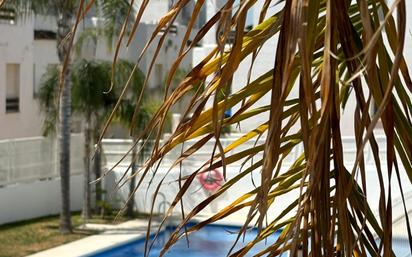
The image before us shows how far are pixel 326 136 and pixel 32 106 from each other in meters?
23.6

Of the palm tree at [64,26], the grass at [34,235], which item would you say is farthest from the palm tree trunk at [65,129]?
the grass at [34,235]

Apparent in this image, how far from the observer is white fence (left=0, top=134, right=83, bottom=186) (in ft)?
61.0

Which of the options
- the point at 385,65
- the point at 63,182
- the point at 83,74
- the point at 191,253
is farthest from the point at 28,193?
the point at 385,65

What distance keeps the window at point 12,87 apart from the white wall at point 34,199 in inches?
161

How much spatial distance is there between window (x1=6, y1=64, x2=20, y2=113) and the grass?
5.23 m

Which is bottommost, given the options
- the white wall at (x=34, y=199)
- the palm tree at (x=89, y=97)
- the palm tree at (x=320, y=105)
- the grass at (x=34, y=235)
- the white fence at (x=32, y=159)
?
the grass at (x=34, y=235)

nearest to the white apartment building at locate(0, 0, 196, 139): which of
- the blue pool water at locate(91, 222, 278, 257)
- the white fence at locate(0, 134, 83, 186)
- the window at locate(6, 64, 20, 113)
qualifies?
the window at locate(6, 64, 20, 113)

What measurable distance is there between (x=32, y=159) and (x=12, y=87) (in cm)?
514

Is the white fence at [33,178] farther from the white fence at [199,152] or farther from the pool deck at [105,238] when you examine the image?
the pool deck at [105,238]

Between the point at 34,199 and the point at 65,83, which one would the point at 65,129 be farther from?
the point at 34,199

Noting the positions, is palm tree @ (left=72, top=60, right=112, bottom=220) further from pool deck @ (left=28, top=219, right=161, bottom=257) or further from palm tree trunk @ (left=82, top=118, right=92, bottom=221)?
pool deck @ (left=28, top=219, right=161, bottom=257)

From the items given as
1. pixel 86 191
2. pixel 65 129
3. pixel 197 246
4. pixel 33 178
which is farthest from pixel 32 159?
pixel 197 246

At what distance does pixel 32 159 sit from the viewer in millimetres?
19328

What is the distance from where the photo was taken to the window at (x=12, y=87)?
2361cm
